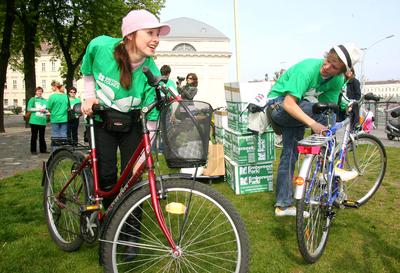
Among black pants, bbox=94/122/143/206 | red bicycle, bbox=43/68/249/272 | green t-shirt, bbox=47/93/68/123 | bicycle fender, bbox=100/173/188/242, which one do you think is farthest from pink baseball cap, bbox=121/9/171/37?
green t-shirt, bbox=47/93/68/123

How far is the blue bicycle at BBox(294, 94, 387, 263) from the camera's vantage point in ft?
9.95

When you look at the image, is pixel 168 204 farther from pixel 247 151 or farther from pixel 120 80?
pixel 247 151

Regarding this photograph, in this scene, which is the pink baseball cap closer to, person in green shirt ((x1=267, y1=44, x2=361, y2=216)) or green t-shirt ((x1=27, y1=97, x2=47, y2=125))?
person in green shirt ((x1=267, y1=44, x2=361, y2=216))

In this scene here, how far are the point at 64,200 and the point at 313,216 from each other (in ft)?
7.10

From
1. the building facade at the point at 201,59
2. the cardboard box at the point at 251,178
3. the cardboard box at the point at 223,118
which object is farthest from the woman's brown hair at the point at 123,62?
Answer: the building facade at the point at 201,59

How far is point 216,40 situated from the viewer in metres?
68.2

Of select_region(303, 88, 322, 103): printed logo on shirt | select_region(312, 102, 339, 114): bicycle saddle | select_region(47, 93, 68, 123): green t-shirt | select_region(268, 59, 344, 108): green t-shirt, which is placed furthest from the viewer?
select_region(47, 93, 68, 123): green t-shirt

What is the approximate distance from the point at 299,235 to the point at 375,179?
8.10ft

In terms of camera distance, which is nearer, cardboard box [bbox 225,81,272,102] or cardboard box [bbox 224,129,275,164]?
cardboard box [bbox 225,81,272,102]

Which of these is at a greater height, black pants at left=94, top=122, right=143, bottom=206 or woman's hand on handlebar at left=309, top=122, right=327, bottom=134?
woman's hand on handlebar at left=309, top=122, right=327, bottom=134

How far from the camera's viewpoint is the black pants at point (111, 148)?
10.3 feet

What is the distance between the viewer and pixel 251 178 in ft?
17.8

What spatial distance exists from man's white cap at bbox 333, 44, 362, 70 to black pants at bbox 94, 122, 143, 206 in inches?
71.2

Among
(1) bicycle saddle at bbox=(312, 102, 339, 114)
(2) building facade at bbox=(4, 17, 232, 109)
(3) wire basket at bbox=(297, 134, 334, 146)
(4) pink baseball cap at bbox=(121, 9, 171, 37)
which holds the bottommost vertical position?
(3) wire basket at bbox=(297, 134, 334, 146)
